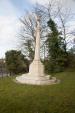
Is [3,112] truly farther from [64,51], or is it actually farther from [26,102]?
[64,51]

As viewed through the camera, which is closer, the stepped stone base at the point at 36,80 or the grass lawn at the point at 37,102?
the grass lawn at the point at 37,102

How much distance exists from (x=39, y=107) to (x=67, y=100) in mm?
1598

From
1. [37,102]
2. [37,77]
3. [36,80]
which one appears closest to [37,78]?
[37,77]

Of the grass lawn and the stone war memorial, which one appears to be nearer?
the grass lawn

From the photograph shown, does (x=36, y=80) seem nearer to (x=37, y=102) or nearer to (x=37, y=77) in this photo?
(x=37, y=77)

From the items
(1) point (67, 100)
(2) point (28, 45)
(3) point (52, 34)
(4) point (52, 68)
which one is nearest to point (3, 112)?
(1) point (67, 100)

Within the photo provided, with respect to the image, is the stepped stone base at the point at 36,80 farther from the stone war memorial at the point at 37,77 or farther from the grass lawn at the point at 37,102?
the grass lawn at the point at 37,102

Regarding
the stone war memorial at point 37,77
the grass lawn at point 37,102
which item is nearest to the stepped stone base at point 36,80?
the stone war memorial at point 37,77

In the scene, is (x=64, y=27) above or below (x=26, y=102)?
above

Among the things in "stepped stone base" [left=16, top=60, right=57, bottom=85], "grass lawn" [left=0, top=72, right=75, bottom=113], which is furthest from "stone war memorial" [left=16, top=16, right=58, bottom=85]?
"grass lawn" [left=0, top=72, right=75, bottom=113]

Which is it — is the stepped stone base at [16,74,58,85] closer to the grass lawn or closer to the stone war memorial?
the stone war memorial

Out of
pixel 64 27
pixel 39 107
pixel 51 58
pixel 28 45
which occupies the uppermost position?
pixel 64 27

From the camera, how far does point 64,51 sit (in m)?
23.5

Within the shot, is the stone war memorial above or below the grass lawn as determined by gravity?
above
